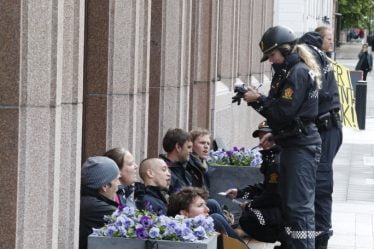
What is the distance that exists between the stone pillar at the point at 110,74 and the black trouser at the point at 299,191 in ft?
4.51

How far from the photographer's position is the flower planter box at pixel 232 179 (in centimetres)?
1342

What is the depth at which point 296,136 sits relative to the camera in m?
10.8

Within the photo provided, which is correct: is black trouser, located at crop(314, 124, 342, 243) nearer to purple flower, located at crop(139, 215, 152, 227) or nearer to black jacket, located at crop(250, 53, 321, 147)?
black jacket, located at crop(250, 53, 321, 147)

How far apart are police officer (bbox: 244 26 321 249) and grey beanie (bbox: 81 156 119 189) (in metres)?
2.30

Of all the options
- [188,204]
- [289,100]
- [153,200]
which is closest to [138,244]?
[188,204]

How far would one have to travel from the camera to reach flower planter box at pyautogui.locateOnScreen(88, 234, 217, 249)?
7.75 metres

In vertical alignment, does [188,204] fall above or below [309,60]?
below

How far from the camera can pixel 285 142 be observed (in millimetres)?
10844

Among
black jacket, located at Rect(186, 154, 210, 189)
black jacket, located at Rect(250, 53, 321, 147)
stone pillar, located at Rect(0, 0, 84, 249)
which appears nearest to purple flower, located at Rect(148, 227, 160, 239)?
stone pillar, located at Rect(0, 0, 84, 249)

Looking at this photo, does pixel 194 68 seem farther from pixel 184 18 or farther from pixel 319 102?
pixel 319 102

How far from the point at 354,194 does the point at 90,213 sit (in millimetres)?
9173

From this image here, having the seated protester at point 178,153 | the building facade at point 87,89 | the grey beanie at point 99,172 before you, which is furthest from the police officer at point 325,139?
the grey beanie at point 99,172

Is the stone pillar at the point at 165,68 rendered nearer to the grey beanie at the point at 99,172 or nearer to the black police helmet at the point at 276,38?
the black police helmet at the point at 276,38

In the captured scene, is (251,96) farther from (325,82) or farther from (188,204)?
(188,204)
